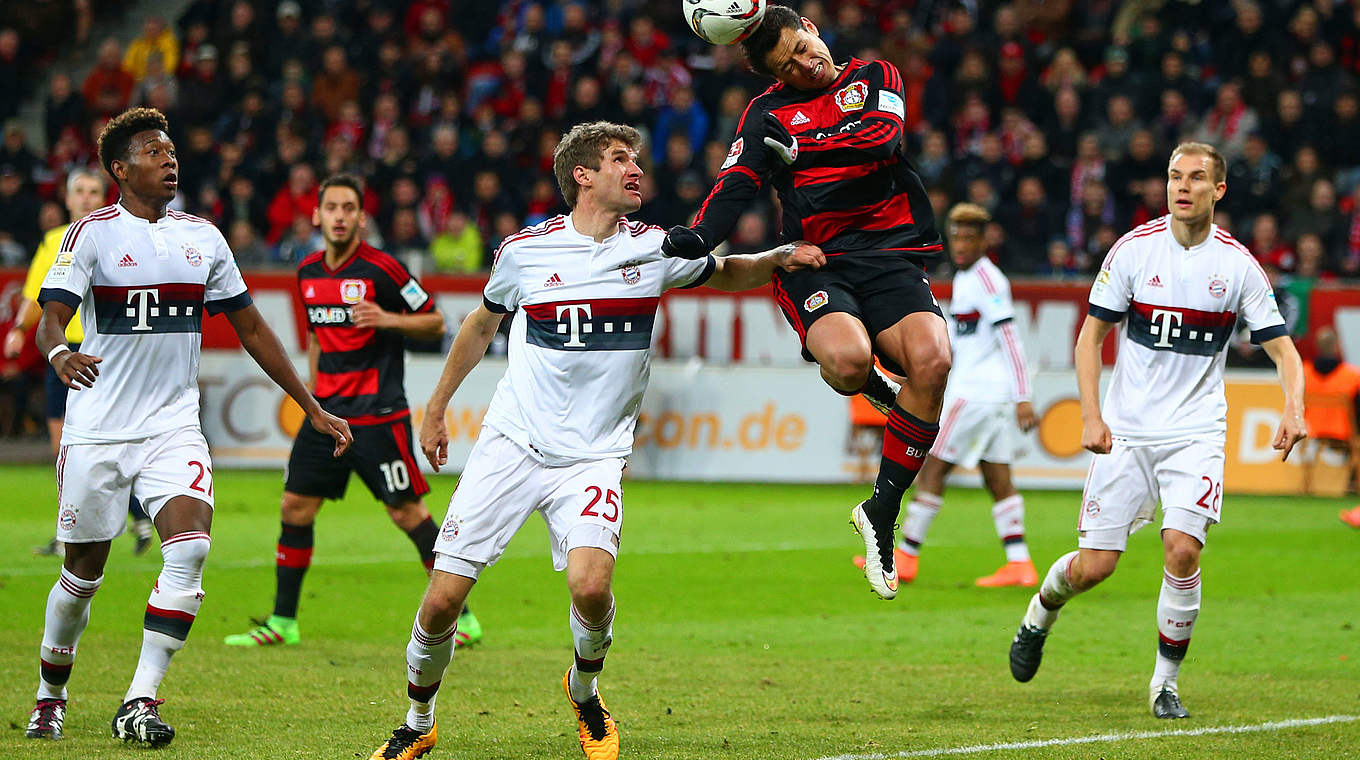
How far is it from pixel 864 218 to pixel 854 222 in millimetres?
43

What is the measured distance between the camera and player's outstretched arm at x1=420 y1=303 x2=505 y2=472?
6.16 metres

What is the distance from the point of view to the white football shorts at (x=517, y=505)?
19.5 ft

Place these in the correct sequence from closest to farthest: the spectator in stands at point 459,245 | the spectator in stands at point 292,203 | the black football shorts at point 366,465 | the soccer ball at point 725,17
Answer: the soccer ball at point 725,17, the black football shorts at point 366,465, the spectator in stands at point 459,245, the spectator in stands at point 292,203

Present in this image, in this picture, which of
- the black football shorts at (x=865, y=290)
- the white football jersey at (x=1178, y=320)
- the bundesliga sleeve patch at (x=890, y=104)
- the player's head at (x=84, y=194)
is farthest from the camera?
the player's head at (x=84, y=194)

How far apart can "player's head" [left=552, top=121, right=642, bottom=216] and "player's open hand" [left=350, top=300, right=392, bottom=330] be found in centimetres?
280

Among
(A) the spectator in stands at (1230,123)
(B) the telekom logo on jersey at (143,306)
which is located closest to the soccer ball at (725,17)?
(B) the telekom logo on jersey at (143,306)

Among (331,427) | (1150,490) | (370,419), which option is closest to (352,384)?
(370,419)

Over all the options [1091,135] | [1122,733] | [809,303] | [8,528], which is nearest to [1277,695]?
[1122,733]

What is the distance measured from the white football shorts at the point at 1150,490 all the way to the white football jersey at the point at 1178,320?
0.08 metres

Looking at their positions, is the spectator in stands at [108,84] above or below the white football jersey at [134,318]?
above

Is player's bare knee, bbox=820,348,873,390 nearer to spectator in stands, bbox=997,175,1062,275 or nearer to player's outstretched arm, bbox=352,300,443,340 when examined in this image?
player's outstretched arm, bbox=352,300,443,340

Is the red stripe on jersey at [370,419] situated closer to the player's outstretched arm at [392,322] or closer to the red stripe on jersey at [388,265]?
the player's outstretched arm at [392,322]

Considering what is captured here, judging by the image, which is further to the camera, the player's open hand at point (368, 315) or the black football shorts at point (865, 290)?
the player's open hand at point (368, 315)

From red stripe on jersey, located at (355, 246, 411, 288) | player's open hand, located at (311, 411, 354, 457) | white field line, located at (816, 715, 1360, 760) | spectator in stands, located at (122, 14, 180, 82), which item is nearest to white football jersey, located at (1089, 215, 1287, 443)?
white field line, located at (816, 715, 1360, 760)
